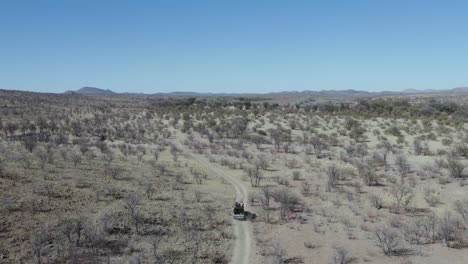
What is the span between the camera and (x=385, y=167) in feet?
93.6

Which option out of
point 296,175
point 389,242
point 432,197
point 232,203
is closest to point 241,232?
point 232,203

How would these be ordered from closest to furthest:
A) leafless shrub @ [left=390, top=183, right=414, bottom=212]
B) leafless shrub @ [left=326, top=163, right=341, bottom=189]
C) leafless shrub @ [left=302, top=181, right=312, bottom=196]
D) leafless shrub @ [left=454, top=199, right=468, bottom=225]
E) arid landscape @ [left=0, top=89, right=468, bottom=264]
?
arid landscape @ [left=0, top=89, right=468, bottom=264], leafless shrub @ [left=454, top=199, right=468, bottom=225], leafless shrub @ [left=390, top=183, right=414, bottom=212], leafless shrub @ [left=302, top=181, right=312, bottom=196], leafless shrub @ [left=326, top=163, right=341, bottom=189]

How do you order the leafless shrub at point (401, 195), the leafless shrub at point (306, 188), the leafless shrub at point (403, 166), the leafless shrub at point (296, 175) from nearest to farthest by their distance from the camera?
1. the leafless shrub at point (401, 195)
2. the leafless shrub at point (306, 188)
3. the leafless shrub at point (296, 175)
4. the leafless shrub at point (403, 166)

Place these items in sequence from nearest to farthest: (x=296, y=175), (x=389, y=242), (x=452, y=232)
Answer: (x=389, y=242) → (x=452, y=232) → (x=296, y=175)

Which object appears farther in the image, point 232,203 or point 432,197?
point 232,203

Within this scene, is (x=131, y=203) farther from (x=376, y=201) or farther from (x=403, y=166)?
(x=403, y=166)

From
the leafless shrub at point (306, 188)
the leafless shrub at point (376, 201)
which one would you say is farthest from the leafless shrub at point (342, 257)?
the leafless shrub at point (306, 188)

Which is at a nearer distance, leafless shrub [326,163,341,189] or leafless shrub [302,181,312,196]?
leafless shrub [302,181,312,196]

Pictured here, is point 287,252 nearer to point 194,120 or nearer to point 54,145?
point 54,145

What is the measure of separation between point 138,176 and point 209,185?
162 inches

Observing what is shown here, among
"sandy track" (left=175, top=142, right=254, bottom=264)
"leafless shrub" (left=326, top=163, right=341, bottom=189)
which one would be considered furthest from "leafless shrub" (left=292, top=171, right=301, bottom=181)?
"sandy track" (left=175, top=142, right=254, bottom=264)

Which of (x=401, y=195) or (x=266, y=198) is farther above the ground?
(x=401, y=195)

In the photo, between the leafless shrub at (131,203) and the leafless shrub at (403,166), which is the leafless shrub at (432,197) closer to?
the leafless shrub at (403,166)

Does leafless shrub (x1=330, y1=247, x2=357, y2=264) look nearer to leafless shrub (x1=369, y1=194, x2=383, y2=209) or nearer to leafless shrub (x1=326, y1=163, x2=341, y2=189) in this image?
leafless shrub (x1=369, y1=194, x2=383, y2=209)
